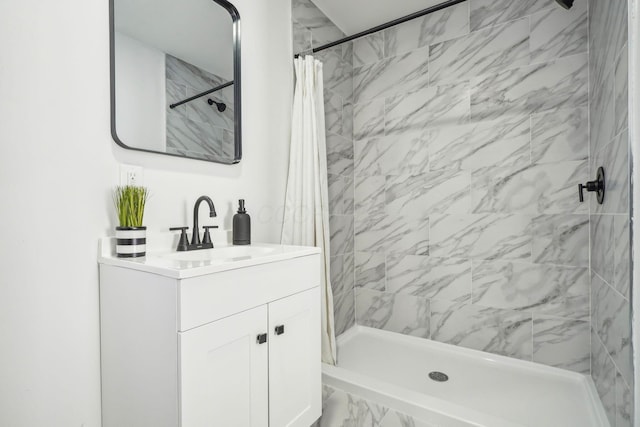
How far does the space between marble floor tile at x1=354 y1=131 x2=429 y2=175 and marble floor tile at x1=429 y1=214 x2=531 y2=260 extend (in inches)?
15.5

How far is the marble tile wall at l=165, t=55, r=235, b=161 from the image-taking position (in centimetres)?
124

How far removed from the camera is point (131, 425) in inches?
35.5

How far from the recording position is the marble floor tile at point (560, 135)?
166cm

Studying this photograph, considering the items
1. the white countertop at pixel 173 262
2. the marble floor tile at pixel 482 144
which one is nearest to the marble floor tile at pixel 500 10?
the marble floor tile at pixel 482 144

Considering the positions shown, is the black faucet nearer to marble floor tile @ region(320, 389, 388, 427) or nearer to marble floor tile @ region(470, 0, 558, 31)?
marble floor tile @ region(320, 389, 388, 427)

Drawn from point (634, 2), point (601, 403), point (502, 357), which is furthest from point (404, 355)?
point (634, 2)

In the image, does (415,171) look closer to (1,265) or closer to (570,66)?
(570,66)

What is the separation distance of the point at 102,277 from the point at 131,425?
449mm

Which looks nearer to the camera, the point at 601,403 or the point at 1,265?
the point at 1,265

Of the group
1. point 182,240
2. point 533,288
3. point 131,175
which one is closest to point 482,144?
point 533,288

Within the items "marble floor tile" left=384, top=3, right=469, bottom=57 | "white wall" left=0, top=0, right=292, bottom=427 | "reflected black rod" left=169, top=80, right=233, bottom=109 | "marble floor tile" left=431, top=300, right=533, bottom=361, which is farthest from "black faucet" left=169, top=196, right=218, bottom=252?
"marble floor tile" left=384, top=3, right=469, bottom=57

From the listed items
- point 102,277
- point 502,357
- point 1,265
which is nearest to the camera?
point 1,265

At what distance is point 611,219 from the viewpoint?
121cm

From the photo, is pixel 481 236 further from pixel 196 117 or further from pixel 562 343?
pixel 196 117
